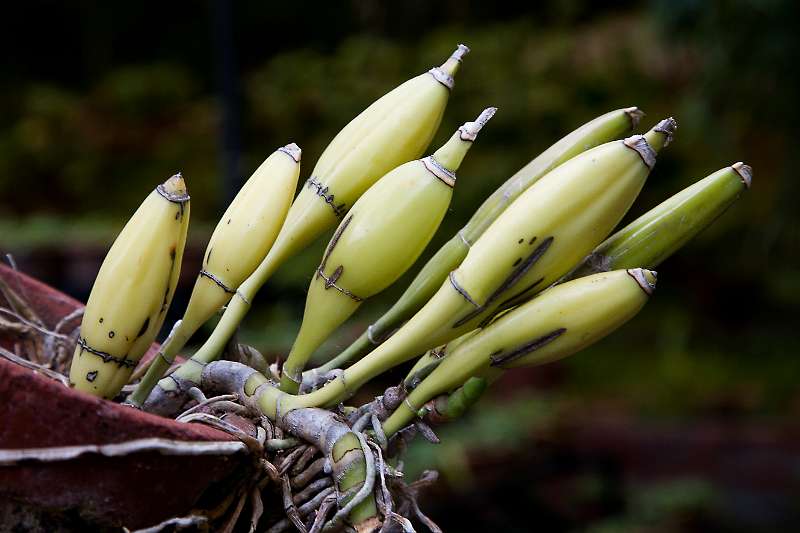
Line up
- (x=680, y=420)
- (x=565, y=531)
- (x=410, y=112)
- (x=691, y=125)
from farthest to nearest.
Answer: (x=680, y=420) → (x=691, y=125) → (x=565, y=531) → (x=410, y=112)

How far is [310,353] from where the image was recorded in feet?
1.65

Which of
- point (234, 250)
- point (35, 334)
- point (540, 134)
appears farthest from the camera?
point (540, 134)

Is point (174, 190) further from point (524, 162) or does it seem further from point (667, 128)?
point (524, 162)

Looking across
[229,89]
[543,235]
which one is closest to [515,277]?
[543,235]

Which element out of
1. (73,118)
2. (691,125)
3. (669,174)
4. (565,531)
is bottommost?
(73,118)

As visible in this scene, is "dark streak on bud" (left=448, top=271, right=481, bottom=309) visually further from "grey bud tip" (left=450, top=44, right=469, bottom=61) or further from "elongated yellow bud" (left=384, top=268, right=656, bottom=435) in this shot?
"grey bud tip" (left=450, top=44, right=469, bottom=61)

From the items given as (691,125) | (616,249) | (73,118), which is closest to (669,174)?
(691,125)

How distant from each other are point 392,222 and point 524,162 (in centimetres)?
330

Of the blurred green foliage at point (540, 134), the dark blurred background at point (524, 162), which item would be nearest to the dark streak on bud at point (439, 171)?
the dark blurred background at point (524, 162)

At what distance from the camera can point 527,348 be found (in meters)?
0.46

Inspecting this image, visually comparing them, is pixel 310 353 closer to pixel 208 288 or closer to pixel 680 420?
pixel 208 288

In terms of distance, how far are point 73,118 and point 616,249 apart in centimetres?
447

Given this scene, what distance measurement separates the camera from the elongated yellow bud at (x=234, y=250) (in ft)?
1.63

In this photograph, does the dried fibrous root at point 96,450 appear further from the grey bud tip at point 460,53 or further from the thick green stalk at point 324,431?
the grey bud tip at point 460,53
